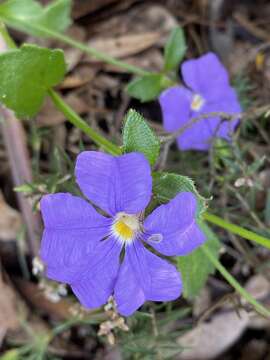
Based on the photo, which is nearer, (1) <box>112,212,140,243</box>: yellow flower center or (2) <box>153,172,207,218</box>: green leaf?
(2) <box>153,172,207,218</box>: green leaf

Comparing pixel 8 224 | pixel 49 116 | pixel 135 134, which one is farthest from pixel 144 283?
pixel 49 116

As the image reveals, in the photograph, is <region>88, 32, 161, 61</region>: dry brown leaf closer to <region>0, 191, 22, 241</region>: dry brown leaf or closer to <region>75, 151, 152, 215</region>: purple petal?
<region>0, 191, 22, 241</region>: dry brown leaf

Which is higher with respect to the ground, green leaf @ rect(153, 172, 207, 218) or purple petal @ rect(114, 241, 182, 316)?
green leaf @ rect(153, 172, 207, 218)

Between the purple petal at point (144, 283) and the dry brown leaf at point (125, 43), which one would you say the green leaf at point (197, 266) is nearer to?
the purple petal at point (144, 283)

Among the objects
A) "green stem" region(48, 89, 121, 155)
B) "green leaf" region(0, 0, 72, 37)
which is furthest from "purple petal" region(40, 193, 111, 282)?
"green leaf" region(0, 0, 72, 37)

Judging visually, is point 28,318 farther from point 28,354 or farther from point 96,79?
point 96,79

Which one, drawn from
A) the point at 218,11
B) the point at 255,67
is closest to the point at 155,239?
the point at 255,67
